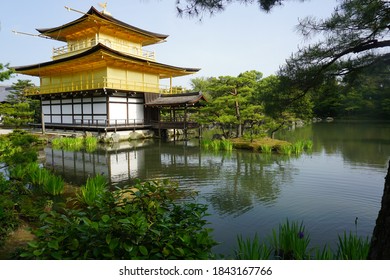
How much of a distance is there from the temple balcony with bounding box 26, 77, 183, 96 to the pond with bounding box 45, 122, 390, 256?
19.9 feet

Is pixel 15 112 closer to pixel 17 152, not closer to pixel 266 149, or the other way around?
pixel 17 152

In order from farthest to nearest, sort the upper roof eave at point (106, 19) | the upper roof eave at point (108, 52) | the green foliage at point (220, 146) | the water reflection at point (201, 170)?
the upper roof eave at point (106, 19)
the upper roof eave at point (108, 52)
the green foliage at point (220, 146)
the water reflection at point (201, 170)

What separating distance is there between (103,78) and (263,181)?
1493 cm

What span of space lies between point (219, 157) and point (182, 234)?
33.6 feet

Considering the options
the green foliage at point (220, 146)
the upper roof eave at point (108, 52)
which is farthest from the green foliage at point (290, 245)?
the upper roof eave at point (108, 52)

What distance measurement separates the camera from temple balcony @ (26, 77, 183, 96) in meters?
19.6

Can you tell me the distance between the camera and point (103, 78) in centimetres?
1969

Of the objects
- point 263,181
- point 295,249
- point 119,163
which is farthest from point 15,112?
point 295,249

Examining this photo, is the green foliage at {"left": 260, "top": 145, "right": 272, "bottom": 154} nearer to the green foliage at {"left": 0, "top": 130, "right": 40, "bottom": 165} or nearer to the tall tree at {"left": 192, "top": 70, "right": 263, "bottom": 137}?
the tall tree at {"left": 192, "top": 70, "right": 263, "bottom": 137}

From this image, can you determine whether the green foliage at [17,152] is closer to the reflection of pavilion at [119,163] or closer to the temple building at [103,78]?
the reflection of pavilion at [119,163]

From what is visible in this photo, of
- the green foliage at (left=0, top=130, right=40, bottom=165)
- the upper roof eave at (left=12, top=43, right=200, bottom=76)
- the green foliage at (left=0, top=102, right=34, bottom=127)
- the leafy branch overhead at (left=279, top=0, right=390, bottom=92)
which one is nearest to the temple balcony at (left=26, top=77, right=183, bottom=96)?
the upper roof eave at (left=12, top=43, right=200, bottom=76)

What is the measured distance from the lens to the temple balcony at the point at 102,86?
19587 millimetres

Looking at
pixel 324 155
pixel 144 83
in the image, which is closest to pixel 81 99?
pixel 144 83
